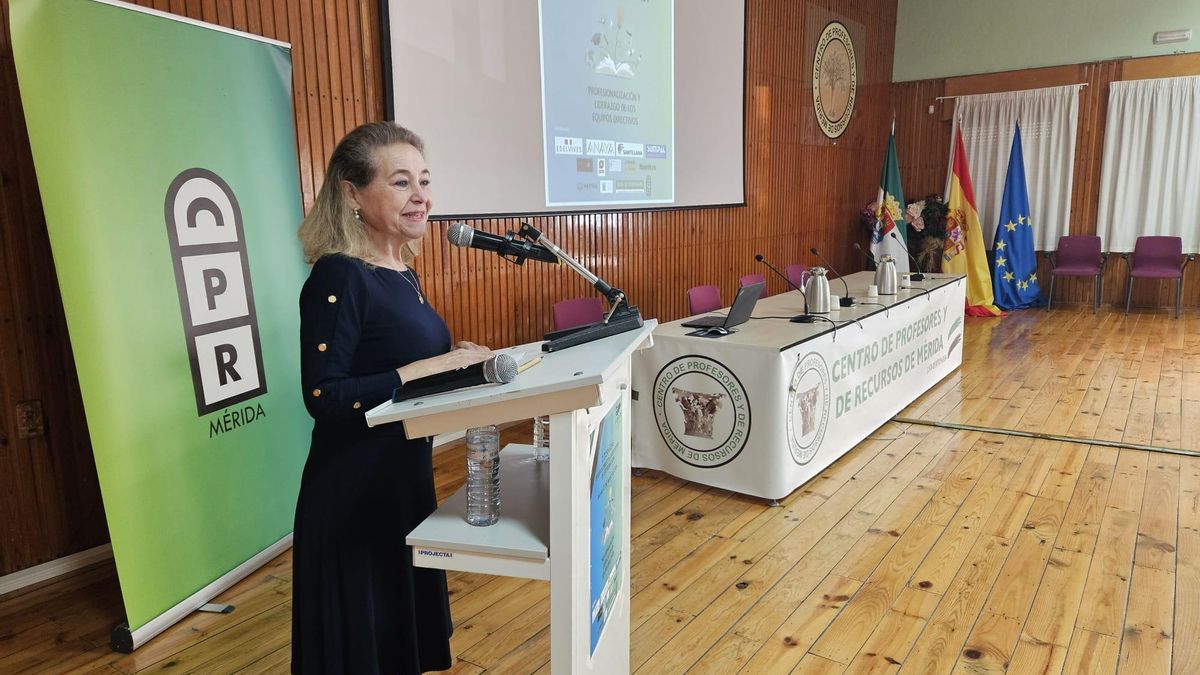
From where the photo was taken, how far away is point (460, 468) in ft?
13.4

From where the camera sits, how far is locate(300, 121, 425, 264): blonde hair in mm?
1602

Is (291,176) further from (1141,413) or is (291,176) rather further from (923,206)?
(923,206)

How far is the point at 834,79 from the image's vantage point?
8555 millimetres

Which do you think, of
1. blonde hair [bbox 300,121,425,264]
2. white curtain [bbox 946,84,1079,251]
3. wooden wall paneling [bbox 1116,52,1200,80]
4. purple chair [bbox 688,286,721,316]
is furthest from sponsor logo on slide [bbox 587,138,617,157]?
wooden wall paneling [bbox 1116,52,1200,80]

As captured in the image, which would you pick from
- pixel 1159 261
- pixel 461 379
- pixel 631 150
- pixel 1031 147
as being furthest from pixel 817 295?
pixel 1031 147

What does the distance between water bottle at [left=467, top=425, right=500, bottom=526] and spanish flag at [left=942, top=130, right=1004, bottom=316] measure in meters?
8.79

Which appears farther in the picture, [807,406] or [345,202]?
[807,406]

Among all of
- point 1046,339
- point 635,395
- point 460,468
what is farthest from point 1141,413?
point 460,468

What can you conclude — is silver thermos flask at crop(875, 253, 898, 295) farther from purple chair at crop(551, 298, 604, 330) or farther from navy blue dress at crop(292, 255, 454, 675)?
navy blue dress at crop(292, 255, 454, 675)

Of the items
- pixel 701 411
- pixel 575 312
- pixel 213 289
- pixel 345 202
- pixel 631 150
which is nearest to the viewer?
pixel 345 202

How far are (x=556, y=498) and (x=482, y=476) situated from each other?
0.17m

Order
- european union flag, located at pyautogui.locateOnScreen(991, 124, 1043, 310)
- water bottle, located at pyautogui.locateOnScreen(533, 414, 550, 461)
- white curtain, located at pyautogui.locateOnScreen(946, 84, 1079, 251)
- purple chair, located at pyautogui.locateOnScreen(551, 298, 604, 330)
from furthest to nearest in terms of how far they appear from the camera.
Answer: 1. european union flag, located at pyautogui.locateOnScreen(991, 124, 1043, 310)
2. white curtain, located at pyautogui.locateOnScreen(946, 84, 1079, 251)
3. purple chair, located at pyautogui.locateOnScreen(551, 298, 604, 330)
4. water bottle, located at pyautogui.locateOnScreen(533, 414, 550, 461)

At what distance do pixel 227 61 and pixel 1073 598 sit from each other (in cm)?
366

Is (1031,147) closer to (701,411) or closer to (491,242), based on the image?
(701,411)
